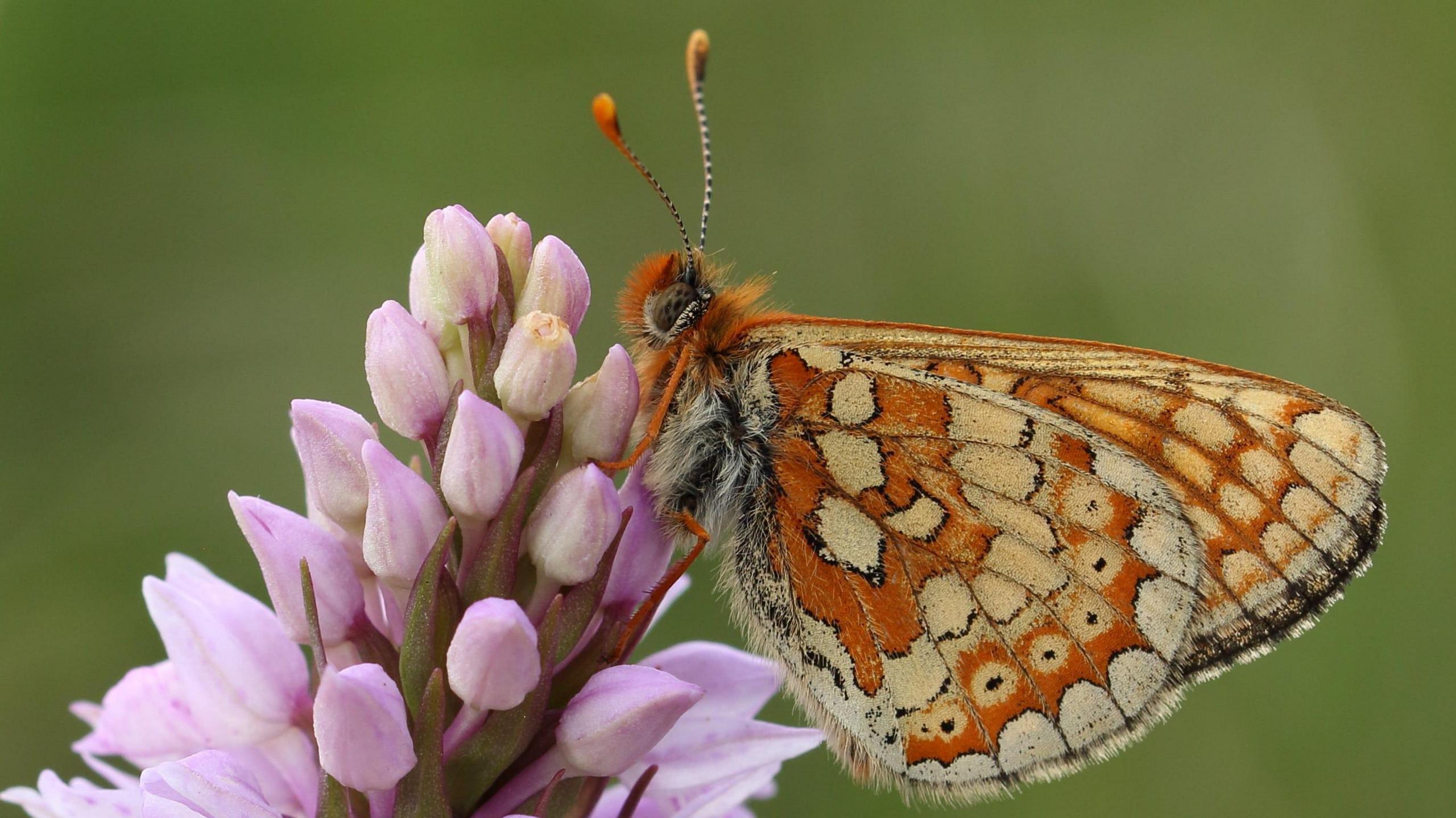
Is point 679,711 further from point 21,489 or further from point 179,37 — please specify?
point 179,37

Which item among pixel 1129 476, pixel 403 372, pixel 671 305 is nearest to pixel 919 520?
pixel 1129 476

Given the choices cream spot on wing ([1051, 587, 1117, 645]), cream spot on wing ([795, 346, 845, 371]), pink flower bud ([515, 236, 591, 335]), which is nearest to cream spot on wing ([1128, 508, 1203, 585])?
cream spot on wing ([1051, 587, 1117, 645])

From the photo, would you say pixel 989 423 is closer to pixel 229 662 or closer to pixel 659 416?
pixel 659 416

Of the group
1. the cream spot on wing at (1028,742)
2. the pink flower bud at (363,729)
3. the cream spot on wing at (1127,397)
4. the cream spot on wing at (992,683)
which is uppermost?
the cream spot on wing at (1127,397)

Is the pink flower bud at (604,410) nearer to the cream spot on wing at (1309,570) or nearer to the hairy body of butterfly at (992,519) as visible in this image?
the hairy body of butterfly at (992,519)

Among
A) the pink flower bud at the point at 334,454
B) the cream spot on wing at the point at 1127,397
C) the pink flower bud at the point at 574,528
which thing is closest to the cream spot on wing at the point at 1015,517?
the cream spot on wing at the point at 1127,397
